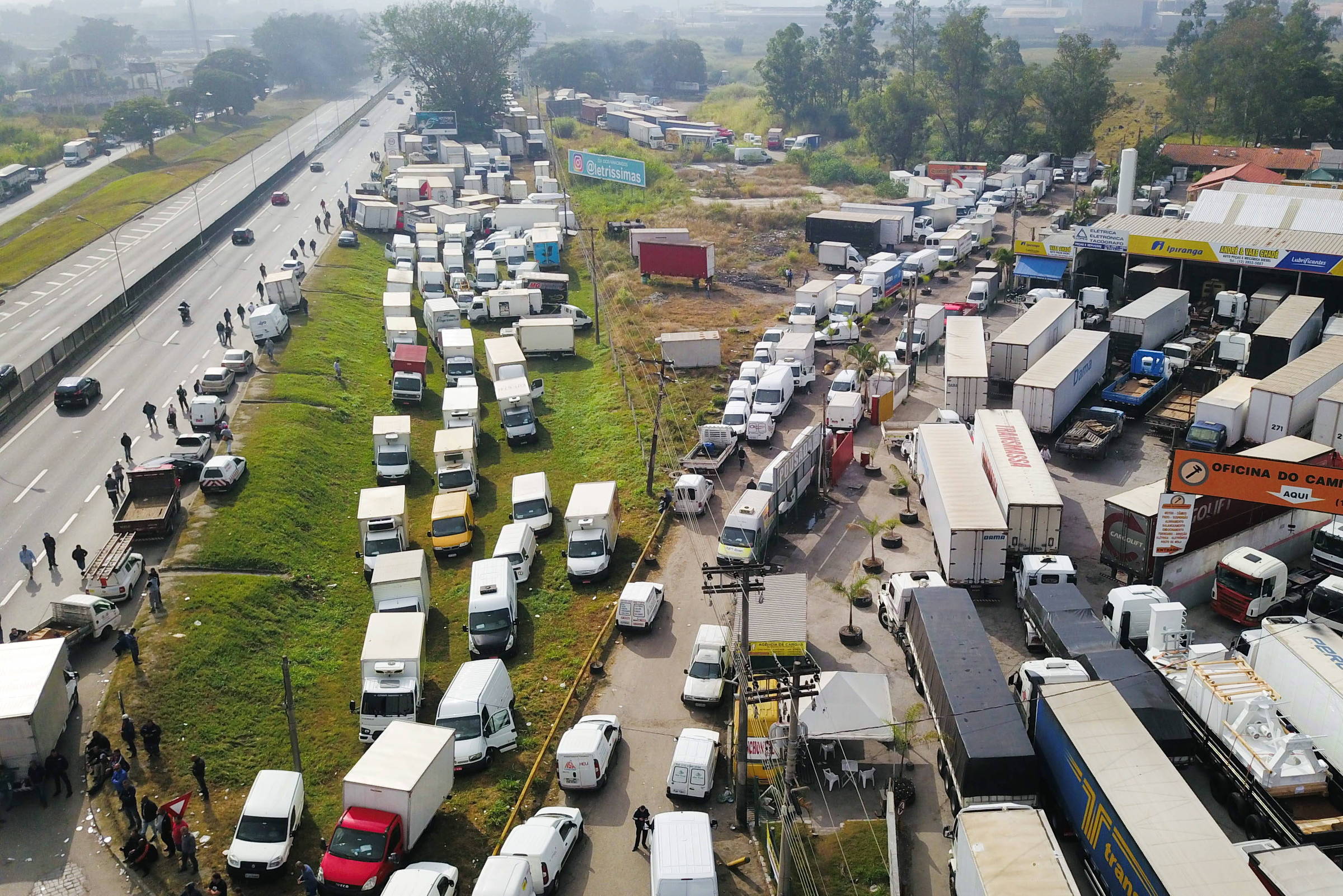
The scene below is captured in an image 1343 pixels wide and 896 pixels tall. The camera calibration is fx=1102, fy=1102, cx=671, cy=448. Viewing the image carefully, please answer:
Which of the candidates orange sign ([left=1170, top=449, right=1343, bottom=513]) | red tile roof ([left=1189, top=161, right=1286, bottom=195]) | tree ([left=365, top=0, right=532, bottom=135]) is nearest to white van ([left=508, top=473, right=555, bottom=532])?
orange sign ([left=1170, top=449, right=1343, bottom=513])

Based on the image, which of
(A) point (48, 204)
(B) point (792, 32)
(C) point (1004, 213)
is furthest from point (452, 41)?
(C) point (1004, 213)

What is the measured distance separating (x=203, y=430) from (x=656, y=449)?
17537mm

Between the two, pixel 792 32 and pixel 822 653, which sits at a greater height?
pixel 792 32

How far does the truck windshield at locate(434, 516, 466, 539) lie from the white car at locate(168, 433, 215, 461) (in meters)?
9.75

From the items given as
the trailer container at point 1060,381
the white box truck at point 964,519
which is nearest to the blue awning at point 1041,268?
the trailer container at point 1060,381

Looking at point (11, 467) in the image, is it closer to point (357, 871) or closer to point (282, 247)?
point (357, 871)

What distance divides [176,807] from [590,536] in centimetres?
1433

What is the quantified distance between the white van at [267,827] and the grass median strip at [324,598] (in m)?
0.54

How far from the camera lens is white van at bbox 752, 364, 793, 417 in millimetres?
43781

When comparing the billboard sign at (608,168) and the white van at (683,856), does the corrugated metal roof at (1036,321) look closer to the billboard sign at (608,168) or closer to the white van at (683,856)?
the white van at (683,856)

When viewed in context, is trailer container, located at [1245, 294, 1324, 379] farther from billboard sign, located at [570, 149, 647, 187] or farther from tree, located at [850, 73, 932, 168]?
tree, located at [850, 73, 932, 168]

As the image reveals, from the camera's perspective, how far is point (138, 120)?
12094 centimetres

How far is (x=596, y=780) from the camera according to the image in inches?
954

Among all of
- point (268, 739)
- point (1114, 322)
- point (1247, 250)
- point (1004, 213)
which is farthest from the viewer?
point (1004, 213)
